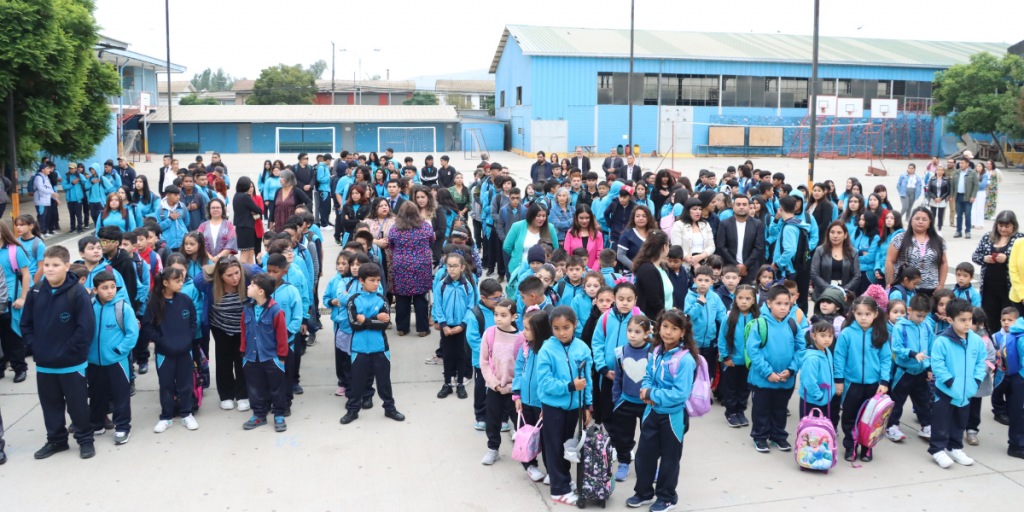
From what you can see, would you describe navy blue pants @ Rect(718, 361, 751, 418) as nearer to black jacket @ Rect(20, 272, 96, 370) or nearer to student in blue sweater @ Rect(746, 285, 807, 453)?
student in blue sweater @ Rect(746, 285, 807, 453)

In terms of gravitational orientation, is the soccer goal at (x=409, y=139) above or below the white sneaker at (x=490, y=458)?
above

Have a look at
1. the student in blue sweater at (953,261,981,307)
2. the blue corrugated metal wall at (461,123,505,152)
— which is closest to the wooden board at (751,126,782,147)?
the blue corrugated metal wall at (461,123,505,152)

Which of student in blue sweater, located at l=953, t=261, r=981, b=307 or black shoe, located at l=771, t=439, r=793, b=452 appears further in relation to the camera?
student in blue sweater, located at l=953, t=261, r=981, b=307

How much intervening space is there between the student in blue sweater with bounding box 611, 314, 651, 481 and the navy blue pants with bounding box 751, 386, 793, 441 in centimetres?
110

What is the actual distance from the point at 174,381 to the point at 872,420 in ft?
18.2

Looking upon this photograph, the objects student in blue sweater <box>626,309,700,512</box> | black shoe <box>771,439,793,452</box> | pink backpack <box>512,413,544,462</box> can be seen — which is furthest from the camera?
black shoe <box>771,439,793,452</box>

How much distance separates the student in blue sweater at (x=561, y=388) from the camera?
4969 millimetres

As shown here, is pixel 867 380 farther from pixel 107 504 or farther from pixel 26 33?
pixel 26 33

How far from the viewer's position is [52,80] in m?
18.1

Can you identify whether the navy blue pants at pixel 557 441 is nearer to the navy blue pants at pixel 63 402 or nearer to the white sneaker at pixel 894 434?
the white sneaker at pixel 894 434

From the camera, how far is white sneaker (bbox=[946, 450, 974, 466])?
5.71m

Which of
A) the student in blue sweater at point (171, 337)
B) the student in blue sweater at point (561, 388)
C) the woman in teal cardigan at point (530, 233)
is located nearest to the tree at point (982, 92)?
the woman in teal cardigan at point (530, 233)

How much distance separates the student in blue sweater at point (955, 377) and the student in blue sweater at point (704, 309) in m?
1.66

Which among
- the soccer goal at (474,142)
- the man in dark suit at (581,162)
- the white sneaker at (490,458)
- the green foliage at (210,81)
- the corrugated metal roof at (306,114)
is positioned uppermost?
the green foliage at (210,81)
